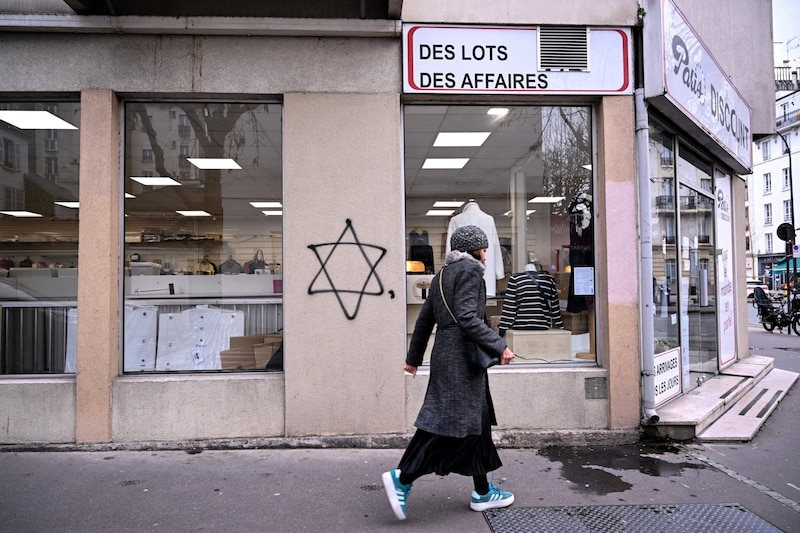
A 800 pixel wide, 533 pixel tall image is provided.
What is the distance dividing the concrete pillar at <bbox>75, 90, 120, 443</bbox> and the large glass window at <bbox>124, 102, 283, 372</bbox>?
289 mm

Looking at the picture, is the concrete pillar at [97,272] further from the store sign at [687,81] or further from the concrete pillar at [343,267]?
the store sign at [687,81]

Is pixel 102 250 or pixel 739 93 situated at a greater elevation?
pixel 739 93

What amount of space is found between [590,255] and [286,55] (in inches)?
144

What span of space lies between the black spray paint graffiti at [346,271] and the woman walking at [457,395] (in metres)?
1.76

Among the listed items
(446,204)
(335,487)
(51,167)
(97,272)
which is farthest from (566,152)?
(51,167)

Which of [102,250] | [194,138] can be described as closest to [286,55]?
[194,138]

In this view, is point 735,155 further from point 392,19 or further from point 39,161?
point 39,161

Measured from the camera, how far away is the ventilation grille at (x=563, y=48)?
19.8 ft

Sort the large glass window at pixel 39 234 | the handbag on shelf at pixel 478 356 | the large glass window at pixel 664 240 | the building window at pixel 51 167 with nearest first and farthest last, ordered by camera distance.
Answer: the handbag on shelf at pixel 478 356, the large glass window at pixel 39 234, the building window at pixel 51 167, the large glass window at pixel 664 240

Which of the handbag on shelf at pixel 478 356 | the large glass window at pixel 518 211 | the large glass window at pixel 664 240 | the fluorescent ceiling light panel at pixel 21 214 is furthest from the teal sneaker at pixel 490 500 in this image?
the fluorescent ceiling light panel at pixel 21 214

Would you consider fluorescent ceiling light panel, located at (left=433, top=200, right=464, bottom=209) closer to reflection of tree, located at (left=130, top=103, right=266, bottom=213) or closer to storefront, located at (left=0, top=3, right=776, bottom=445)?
storefront, located at (left=0, top=3, right=776, bottom=445)

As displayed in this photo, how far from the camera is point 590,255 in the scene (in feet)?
20.9

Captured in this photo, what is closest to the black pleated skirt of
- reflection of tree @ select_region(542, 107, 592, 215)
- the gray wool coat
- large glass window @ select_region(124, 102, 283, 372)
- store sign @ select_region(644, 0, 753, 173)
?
the gray wool coat

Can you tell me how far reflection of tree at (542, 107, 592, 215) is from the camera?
645 cm
